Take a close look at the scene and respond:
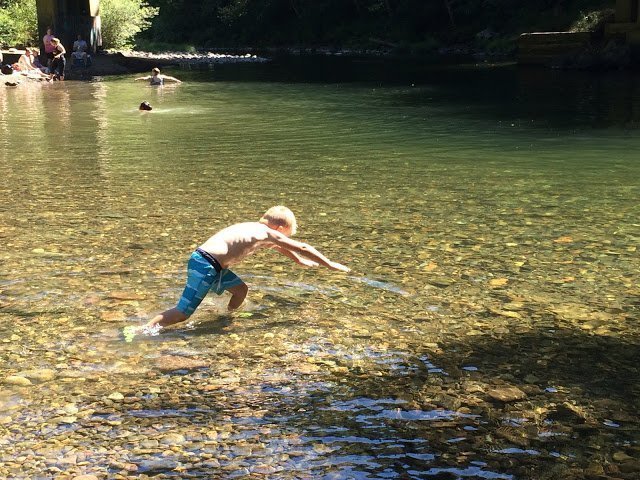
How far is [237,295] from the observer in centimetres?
614

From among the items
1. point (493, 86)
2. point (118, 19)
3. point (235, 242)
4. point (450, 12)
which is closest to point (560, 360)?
point (235, 242)

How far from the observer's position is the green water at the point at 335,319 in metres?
4.24

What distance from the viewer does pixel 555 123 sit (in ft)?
59.5

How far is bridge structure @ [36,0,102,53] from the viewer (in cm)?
3972

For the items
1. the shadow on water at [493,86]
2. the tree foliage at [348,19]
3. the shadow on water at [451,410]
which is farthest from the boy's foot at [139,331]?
the tree foliage at [348,19]

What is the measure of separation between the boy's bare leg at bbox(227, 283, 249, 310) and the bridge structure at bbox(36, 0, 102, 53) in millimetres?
36392

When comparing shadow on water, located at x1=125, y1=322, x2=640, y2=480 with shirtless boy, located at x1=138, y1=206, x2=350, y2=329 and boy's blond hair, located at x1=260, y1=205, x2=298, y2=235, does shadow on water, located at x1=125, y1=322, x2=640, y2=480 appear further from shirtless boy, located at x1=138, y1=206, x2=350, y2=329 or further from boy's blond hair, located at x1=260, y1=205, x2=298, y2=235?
boy's blond hair, located at x1=260, y1=205, x2=298, y2=235

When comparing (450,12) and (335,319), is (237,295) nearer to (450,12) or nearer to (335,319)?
(335,319)

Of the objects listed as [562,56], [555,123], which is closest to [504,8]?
[562,56]

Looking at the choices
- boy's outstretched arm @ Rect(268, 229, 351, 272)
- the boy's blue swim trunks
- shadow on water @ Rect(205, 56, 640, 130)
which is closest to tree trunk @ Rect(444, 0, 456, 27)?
shadow on water @ Rect(205, 56, 640, 130)

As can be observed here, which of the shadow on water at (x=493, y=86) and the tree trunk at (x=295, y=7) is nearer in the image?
the shadow on water at (x=493, y=86)

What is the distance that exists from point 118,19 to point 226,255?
42.1m

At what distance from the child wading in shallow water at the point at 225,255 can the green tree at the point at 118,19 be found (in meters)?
41.0

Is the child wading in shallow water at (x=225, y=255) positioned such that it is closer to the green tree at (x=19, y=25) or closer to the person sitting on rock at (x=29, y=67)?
the person sitting on rock at (x=29, y=67)
